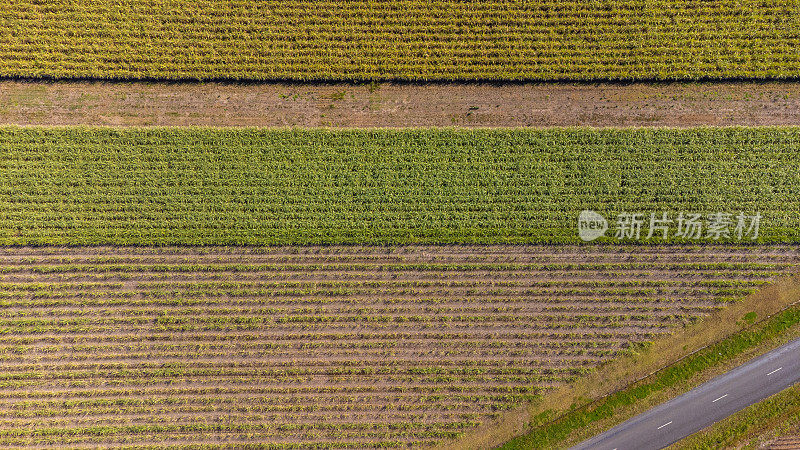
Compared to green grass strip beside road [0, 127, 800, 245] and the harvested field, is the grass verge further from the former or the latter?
green grass strip beside road [0, 127, 800, 245]

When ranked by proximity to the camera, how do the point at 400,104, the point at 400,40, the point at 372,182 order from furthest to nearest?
the point at 400,40, the point at 400,104, the point at 372,182

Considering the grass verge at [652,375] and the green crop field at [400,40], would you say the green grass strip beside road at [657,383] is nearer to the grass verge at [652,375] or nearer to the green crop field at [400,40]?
the grass verge at [652,375]

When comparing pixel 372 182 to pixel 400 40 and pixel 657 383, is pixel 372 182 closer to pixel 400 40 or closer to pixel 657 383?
pixel 400 40

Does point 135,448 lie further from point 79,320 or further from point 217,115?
point 217,115

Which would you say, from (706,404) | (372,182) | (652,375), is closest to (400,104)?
(372,182)

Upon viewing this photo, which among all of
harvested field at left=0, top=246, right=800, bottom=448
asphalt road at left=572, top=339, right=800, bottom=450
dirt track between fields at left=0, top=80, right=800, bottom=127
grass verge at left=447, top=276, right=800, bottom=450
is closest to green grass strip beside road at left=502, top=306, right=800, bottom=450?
grass verge at left=447, top=276, right=800, bottom=450

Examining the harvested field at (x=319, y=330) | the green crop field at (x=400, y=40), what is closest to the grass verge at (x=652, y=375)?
the harvested field at (x=319, y=330)
